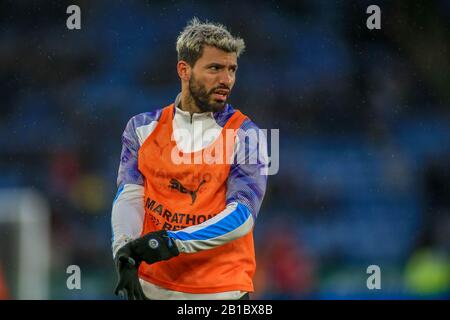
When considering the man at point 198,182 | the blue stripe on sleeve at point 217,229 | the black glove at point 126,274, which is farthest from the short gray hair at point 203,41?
the black glove at point 126,274

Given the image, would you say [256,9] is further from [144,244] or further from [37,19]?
[144,244]

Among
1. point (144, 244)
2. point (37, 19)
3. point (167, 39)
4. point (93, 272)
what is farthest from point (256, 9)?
point (144, 244)

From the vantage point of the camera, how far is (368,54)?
30.0 feet

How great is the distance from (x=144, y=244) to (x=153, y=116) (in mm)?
742

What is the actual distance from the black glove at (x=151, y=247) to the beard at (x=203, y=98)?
0.67 meters

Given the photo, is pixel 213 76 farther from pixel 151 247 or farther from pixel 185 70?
pixel 151 247

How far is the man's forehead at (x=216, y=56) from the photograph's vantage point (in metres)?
4.25

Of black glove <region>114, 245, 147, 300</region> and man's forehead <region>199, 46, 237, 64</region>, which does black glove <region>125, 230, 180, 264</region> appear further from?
man's forehead <region>199, 46, 237, 64</region>

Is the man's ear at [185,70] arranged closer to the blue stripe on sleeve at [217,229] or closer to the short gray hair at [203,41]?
the short gray hair at [203,41]

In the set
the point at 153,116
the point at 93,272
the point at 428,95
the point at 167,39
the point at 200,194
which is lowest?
the point at 93,272

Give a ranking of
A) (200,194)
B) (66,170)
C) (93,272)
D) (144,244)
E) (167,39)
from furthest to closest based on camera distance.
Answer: (167,39), (66,170), (93,272), (200,194), (144,244)

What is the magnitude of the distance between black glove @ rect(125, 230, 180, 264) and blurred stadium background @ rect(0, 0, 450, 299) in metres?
3.79

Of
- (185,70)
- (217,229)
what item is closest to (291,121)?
(185,70)

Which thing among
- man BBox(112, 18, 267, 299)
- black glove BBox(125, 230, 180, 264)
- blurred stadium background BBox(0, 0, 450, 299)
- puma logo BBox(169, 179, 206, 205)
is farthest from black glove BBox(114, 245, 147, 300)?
blurred stadium background BBox(0, 0, 450, 299)
